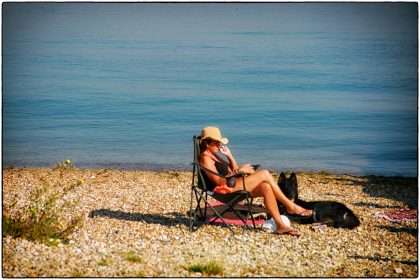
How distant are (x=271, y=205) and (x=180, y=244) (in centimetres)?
100

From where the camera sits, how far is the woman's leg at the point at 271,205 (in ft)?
21.8

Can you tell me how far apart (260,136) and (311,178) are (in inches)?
195

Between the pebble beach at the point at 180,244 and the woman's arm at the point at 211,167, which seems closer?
the pebble beach at the point at 180,244

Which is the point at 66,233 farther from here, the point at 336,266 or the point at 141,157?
the point at 141,157

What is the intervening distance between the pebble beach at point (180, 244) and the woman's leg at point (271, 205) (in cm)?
9

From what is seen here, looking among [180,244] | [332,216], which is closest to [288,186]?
[332,216]

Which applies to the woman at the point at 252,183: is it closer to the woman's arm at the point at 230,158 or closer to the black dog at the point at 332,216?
the woman's arm at the point at 230,158

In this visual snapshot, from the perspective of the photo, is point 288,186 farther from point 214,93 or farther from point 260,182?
point 214,93

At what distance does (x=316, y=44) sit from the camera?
31344 millimetres

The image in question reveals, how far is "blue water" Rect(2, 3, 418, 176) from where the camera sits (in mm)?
13367

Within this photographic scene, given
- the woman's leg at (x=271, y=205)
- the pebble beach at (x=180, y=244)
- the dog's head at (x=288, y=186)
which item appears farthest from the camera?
the dog's head at (x=288, y=186)

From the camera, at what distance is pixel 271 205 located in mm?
6664

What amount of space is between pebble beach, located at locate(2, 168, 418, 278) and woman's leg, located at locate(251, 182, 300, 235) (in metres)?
0.09

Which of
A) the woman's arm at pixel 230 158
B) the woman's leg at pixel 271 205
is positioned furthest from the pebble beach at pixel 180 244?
the woman's arm at pixel 230 158
